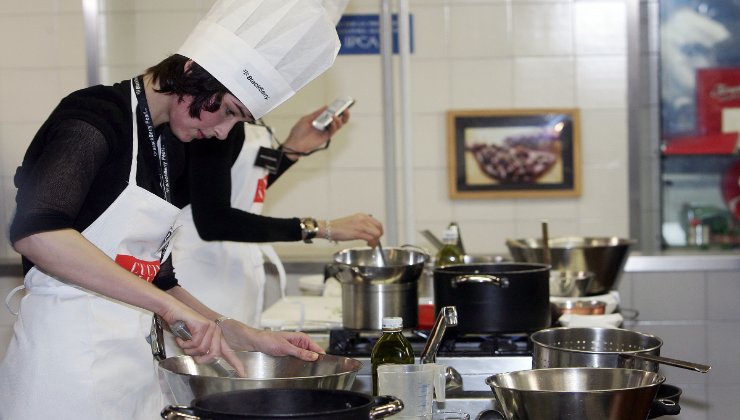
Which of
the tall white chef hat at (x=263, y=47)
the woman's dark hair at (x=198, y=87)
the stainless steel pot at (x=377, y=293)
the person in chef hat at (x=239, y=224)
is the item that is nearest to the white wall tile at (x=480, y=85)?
the person in chef hat at (x=239, y=224)

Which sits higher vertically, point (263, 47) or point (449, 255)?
point (263, 47)

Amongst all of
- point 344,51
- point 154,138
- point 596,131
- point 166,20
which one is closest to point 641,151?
point 596,131

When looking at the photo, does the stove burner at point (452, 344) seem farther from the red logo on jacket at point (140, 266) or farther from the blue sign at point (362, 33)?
the blue sign at point (362, 33)

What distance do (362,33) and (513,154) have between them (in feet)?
2.63

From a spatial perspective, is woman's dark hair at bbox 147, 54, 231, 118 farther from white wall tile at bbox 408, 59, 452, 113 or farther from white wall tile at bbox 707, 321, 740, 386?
white wall tile at bbox 707, 321, 740, 386

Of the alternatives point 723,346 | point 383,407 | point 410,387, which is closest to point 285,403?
point 383,407

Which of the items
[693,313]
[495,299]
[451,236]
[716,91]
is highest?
[716,91]

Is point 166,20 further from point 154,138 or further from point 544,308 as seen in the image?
point 544,308

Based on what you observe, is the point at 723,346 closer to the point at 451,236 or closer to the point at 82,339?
the point at 451,236

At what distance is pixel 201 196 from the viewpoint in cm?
265

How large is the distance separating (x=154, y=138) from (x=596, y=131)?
8.42ft

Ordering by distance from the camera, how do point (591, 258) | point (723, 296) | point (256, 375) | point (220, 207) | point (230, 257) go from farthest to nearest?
point (723, 296)
point (230, 257)
point (591, 258)
point (220, 207)
point (256, 375)

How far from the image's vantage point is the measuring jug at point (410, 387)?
5.10 feet

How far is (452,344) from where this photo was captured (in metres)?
2.14
